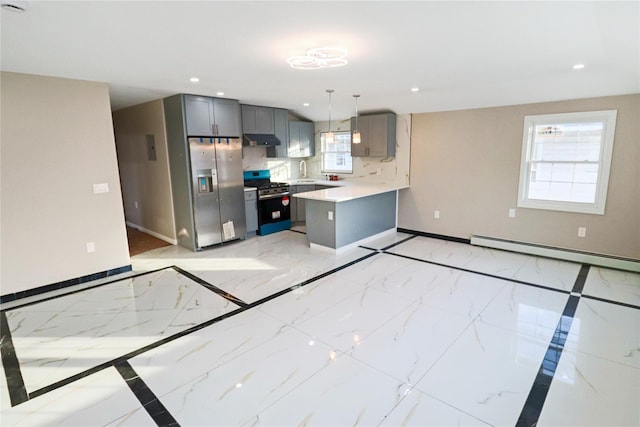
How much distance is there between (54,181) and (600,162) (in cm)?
641

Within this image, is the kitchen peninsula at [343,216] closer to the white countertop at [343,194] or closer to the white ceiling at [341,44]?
the white countertop at [343,194]

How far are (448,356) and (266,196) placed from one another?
4185 mm

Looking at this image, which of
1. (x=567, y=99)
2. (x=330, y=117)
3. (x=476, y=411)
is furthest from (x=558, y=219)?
(x=330, y=117)

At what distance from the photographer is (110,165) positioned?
3973 mm

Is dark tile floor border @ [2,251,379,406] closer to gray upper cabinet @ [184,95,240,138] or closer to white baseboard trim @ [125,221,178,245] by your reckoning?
white baseboard trim @ [125,221,178,245]

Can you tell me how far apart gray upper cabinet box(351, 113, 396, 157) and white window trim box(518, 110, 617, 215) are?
201cm

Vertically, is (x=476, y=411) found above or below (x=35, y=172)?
below

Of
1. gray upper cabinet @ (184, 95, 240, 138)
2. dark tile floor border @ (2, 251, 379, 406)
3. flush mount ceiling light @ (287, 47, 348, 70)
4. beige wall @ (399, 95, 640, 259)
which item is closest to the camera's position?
dark tile floor border @ (2, 251, 379, 406)

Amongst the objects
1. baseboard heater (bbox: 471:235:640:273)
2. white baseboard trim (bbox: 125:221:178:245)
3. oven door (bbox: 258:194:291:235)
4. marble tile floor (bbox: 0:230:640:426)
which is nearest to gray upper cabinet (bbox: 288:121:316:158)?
oven door (bbox: 258:194:291:235)

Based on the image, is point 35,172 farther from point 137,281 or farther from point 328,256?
point 328,256

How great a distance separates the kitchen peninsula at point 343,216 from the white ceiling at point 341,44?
1.50 meters

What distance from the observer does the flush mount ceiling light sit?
2537 mm

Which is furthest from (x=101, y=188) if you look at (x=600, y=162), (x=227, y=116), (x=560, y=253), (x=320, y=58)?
(x=600, y=162)

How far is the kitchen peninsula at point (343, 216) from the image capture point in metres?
4.78
